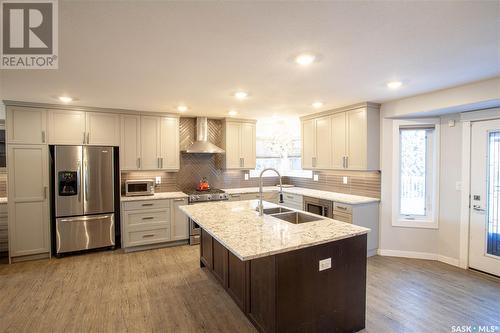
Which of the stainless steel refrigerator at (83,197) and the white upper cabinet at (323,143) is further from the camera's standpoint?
the white upper cabinet at (323,143)

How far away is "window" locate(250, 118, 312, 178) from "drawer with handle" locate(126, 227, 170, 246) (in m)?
2.31

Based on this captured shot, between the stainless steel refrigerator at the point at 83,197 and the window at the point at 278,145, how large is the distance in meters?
2.98

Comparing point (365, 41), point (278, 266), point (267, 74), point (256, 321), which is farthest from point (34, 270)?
point (365, 41)

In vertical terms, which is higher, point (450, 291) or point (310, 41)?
point (310, 41)

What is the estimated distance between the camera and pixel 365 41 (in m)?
1.93

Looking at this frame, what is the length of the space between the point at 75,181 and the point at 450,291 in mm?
5289

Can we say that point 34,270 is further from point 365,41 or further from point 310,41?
point 365,41

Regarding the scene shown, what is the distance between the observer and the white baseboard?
3721 millimetres

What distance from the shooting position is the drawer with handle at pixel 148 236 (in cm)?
435

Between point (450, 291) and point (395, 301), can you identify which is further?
point (450, 291)

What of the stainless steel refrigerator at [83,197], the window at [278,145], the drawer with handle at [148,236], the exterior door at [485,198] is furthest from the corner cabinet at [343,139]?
the stainless steel refrigerator at [83,197]

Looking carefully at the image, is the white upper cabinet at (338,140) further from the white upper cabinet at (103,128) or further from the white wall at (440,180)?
the white upper cabinet at (103,128)

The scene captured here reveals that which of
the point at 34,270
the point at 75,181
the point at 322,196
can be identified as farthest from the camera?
the point at 322,196

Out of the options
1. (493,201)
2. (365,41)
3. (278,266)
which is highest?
(365,41)
